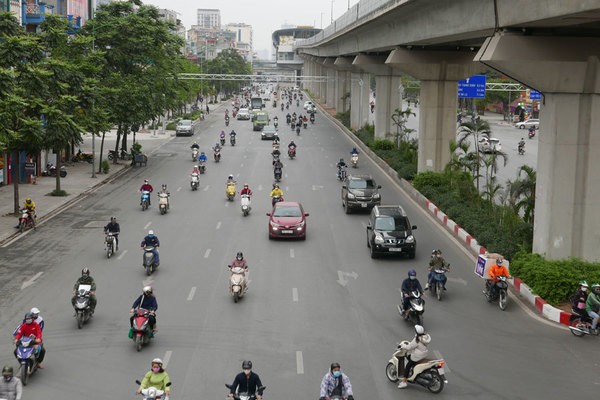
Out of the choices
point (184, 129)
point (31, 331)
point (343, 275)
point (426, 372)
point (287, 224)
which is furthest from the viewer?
point (184, 129)

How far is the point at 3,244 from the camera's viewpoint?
3058 centimetres

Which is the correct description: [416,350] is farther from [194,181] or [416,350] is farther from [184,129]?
[184,129]

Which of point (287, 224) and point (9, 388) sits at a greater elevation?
point (9, 388)

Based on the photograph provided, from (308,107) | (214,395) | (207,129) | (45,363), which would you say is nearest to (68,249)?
(45,363)

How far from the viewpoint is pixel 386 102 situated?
6494 cm

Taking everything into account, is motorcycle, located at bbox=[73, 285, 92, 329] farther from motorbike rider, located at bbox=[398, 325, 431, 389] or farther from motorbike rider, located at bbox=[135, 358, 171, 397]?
motorbike rider, located at bbox=[398, 325, 431, 389]

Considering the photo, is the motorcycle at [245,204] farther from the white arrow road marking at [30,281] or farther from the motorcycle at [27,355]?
the motorcycle at [27,355]

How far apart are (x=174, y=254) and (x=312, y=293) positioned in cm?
718

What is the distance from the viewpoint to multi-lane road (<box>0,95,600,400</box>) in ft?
53.7

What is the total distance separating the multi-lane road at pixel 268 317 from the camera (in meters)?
16.4

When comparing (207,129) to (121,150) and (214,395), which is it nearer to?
(121,150)

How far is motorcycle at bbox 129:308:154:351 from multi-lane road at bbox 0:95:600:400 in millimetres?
264

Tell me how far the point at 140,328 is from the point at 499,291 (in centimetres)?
992

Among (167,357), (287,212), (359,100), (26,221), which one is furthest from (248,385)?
(359,100)
